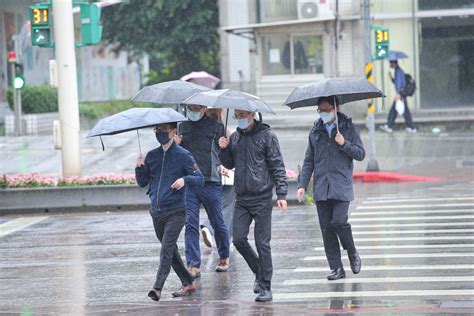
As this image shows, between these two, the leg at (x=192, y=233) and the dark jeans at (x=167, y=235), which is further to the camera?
the leg at (x=192, y=233)

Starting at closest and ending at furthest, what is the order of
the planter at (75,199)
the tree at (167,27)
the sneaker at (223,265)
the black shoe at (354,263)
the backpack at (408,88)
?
the black shoe at (354,263), the sneaker at (223,265), the planter at (75,199), the backpack at (408,88), the tree at (167,27)

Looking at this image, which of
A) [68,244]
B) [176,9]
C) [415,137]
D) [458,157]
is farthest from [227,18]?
[68,244]

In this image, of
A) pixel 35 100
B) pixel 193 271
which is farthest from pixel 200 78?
pixel 35 100

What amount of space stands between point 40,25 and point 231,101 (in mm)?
10694

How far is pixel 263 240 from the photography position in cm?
1067

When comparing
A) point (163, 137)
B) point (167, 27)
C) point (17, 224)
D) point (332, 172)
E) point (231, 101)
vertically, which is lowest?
point (17, 224)

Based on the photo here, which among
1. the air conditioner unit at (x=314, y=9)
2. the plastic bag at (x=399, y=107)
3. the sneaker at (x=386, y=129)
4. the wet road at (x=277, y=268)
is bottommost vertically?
the wet road at (x=277, y=268)

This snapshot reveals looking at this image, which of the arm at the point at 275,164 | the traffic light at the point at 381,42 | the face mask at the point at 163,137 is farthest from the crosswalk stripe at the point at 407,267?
the traffic light at the point at 381,42

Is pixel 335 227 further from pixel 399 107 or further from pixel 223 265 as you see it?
pixel 399 107

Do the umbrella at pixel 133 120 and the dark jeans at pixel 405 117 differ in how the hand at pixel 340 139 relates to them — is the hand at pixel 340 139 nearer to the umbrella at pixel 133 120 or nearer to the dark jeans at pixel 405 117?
the umbrella at pixel 133 120

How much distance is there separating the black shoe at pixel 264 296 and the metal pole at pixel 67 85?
36.4 ft

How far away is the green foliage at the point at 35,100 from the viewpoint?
38.5m

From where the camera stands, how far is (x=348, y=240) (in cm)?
1134

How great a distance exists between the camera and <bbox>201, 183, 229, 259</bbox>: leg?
1218 cm
